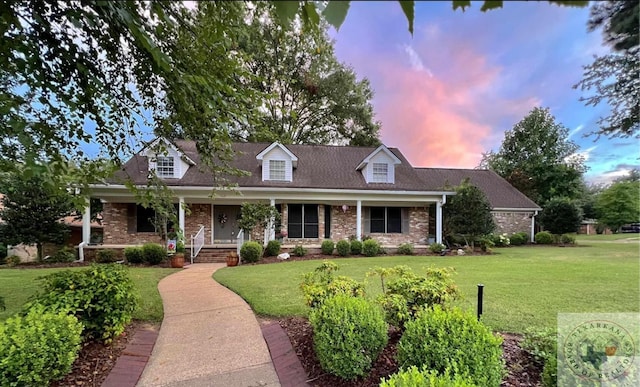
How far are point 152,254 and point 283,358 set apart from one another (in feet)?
32.5

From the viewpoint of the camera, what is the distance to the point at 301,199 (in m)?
14.8

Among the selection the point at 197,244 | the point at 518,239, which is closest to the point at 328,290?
the point at 197,244

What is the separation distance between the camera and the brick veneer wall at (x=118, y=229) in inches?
550

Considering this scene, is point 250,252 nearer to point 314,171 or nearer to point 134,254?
point 134,254

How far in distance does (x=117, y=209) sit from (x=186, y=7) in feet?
44.2

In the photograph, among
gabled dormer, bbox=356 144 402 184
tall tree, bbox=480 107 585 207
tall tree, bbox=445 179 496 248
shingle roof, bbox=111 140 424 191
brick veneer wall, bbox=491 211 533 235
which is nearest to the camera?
shingle roof, bbox=111 140 424 191

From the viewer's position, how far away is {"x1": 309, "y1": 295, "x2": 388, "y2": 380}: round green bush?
9.80 ft

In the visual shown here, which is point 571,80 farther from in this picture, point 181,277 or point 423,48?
point 181,277

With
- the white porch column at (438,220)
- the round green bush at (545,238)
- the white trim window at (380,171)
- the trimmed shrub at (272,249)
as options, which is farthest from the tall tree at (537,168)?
the trimmed shrub at (272,249)

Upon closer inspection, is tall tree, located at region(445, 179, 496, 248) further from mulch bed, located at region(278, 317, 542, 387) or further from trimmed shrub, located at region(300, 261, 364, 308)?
trimmed shrub, located at region(300, 261, 364, 308)

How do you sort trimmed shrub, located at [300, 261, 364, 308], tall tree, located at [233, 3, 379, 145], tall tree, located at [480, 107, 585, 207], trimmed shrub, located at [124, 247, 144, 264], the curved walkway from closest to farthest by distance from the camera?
the curved walkway, trimmed shrub, located at [300, 261, 364, 308], trimmed shrub, located at [124, 247, 144, 264], tall tree, located at [233, 3, 379, 145], tall tree, located at [480, 107, 585, 207]

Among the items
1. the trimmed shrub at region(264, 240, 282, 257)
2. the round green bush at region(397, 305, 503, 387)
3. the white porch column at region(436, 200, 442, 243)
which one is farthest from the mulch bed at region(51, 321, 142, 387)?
the white porch column at region(436, 200, 442, 243)

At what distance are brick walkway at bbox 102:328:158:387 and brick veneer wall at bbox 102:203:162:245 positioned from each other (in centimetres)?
→ 1081

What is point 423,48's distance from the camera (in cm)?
184
